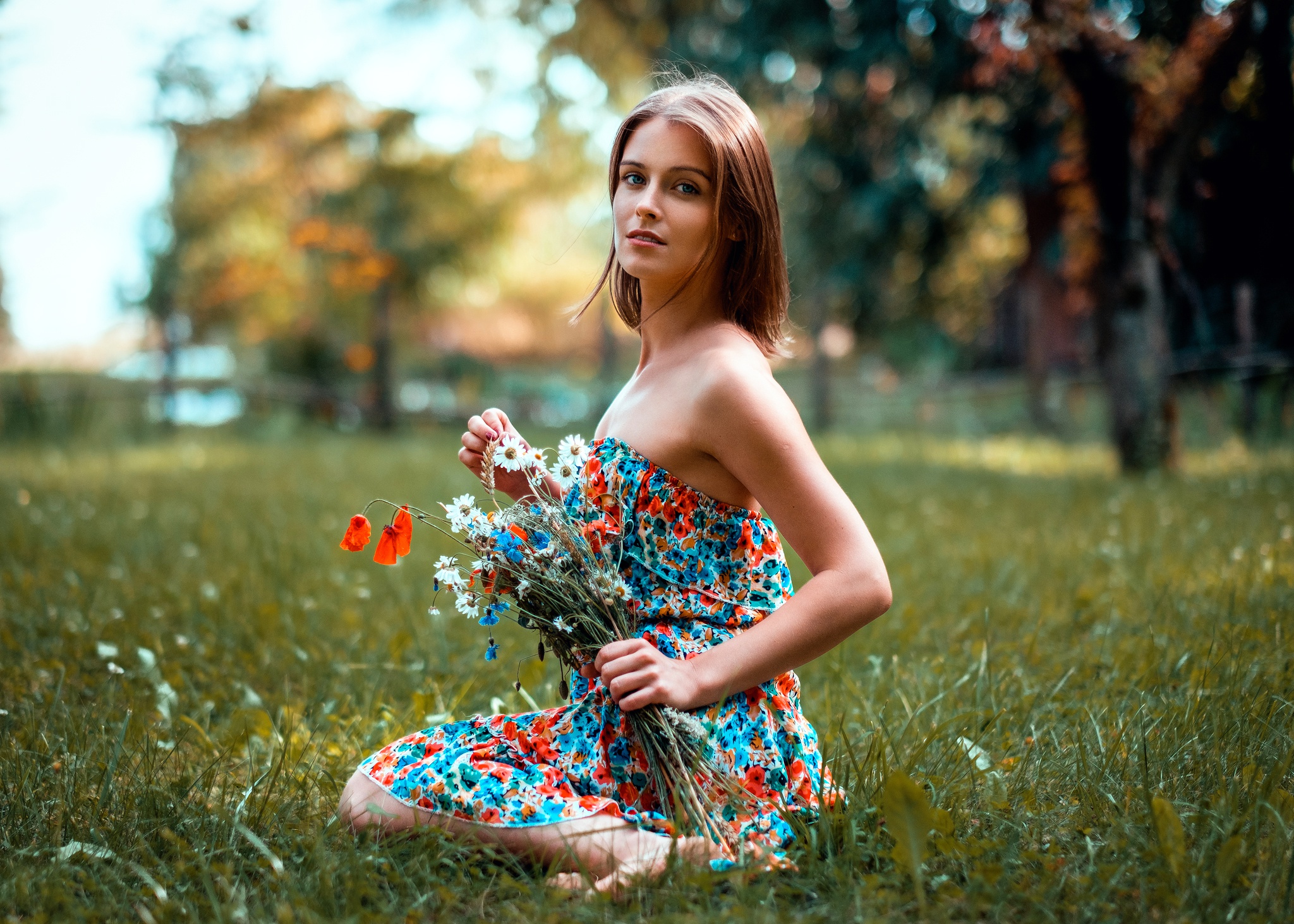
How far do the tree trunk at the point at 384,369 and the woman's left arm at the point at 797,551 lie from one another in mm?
15929

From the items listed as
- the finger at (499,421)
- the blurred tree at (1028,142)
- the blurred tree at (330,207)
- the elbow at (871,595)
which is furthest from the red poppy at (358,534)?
the blurred tree at (330,207)

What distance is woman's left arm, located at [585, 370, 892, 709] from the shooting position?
1.70m

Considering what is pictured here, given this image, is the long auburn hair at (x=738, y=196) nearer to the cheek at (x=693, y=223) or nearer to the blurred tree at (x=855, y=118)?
the cheek at (x=693, y=223)

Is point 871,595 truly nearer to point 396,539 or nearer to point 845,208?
point 396,539

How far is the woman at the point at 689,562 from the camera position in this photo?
1745mm

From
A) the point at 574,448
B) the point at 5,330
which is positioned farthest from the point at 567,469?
the point at 5,330

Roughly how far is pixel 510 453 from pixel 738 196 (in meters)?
0.68

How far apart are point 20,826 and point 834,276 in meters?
12.7

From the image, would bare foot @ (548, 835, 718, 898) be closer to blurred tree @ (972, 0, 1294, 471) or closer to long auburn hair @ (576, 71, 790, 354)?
long auburn hair @ (576, 71, 790, 354)

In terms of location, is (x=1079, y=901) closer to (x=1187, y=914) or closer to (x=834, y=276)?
(x=1187, y=914)

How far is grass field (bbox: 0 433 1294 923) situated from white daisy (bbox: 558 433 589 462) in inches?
29.3

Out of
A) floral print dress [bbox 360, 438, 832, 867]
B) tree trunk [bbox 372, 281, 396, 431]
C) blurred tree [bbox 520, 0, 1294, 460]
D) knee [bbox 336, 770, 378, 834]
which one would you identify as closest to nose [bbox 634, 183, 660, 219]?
floral print dress [bbox 360, 438, 832, 867]

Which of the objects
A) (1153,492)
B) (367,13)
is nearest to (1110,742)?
(1153,492)

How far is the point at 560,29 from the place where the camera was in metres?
12.5
